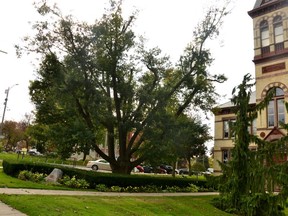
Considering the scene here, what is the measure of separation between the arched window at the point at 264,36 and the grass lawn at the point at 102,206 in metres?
14.5

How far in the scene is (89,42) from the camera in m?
21.2

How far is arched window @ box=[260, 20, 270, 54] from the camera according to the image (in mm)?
24969

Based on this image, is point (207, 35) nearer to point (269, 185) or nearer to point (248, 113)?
point (248, 113)

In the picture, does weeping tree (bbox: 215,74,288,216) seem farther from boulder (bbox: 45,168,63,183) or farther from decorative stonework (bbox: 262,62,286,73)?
decorative stonework (bbox: 262,62,286,73)

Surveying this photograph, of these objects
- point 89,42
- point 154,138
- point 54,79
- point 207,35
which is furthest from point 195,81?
point 54,79

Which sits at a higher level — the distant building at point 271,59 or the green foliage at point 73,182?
the distant building at point 271,59

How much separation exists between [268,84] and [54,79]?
16.3 metres

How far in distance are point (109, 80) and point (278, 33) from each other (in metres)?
13.9

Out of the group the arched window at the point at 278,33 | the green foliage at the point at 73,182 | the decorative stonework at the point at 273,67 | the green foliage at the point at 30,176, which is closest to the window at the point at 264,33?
the arched window at the point at 278,33

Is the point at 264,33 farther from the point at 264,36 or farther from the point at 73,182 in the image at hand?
the point at 73,182

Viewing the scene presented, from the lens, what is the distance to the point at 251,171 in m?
10.7

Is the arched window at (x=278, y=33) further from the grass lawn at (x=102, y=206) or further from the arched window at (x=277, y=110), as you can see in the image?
the grass lawn at (x=102, y=206)

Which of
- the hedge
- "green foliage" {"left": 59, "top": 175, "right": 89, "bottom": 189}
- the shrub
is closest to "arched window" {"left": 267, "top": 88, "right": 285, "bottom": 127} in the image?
the hedge

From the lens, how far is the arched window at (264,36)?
983 inches
